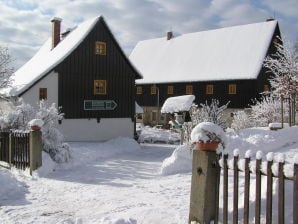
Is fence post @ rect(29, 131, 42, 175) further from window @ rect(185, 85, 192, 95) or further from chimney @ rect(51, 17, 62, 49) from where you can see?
window @ rect(185, 85, 192, 95)

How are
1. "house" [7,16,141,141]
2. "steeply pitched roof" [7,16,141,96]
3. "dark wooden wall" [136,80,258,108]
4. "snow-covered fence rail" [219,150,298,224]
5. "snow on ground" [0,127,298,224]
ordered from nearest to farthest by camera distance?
"snow-covered fence rail" [219,150,298,224] < "snow on ground" [0,127,298,224] < "steeply pitched roof" [7,16,141,96] < "house" [7,16,141,141] < "dark wooden wall" [136,80,258,108]

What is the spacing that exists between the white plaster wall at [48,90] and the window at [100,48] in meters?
2.93

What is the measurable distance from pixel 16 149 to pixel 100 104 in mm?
11218

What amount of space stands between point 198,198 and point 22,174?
8363 mm

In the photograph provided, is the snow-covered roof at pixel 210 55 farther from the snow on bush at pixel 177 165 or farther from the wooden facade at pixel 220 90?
the snow on bush at pixel 177 165

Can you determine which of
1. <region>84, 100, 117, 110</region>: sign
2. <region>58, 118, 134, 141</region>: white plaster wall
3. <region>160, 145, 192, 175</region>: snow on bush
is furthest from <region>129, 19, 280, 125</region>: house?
<region>160, 145, 192, 175</region>: snow on bush

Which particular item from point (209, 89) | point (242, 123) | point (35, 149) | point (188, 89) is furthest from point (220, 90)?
point (35, 149)

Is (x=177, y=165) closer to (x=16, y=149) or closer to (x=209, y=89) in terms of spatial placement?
(x=16, y=149)

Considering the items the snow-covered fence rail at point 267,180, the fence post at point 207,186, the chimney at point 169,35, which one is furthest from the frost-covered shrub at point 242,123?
the chimney at point 169,35

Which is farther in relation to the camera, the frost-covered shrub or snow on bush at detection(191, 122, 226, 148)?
the frost-covered shrub

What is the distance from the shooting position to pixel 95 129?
2412 cm

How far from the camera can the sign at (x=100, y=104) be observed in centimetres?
2386

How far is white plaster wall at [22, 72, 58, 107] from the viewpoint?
22.4 m

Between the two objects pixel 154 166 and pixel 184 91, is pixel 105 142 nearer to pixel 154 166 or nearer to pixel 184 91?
pixel 154 166
